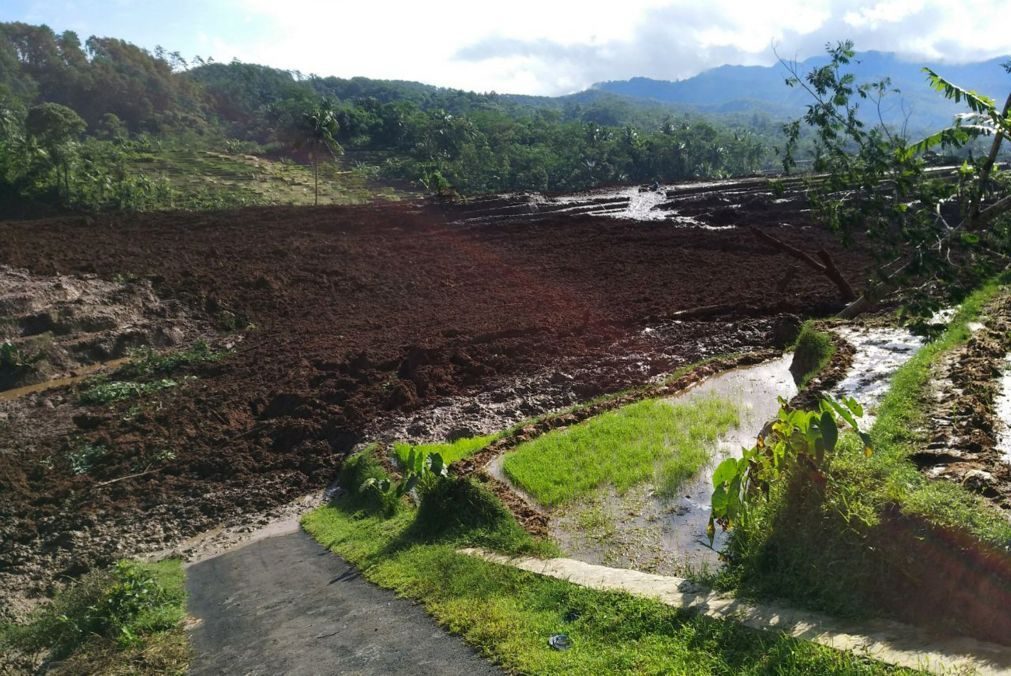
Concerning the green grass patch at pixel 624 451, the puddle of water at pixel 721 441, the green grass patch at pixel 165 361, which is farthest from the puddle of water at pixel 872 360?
the green grass patch at pixel 165 361

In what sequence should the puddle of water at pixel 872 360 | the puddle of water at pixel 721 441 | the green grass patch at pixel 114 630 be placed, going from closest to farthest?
1. the green grass patch at pixel 114 630
2. the puddle of water at pixel 721 441
3. the puddle of water at pixel 872 360

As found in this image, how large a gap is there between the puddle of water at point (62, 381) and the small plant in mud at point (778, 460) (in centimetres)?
1769

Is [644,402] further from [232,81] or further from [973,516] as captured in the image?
[232,81]

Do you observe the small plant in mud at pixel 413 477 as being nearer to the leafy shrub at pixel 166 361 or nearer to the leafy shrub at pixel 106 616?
the leafy shrub at pixel 106 616

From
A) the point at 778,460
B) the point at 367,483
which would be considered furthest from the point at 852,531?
the point at 367,483

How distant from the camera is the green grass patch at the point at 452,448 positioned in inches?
472

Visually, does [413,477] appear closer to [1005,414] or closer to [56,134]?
[1005,414]

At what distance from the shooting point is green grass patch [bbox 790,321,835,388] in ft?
44.4

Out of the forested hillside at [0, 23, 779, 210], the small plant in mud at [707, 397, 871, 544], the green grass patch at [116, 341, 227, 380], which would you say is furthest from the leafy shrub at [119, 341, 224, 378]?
the forested hillside at [0, 23, 779, 210]

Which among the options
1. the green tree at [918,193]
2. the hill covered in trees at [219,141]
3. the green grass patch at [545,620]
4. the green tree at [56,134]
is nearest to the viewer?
the green grass patch at [545,620]

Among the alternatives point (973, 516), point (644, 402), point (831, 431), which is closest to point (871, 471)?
point (831, 431)

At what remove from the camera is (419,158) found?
258 ft

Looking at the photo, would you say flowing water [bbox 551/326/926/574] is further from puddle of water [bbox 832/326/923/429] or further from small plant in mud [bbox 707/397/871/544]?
small plant in mud [bbox 707/397/871/544]

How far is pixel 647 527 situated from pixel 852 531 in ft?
10.3
